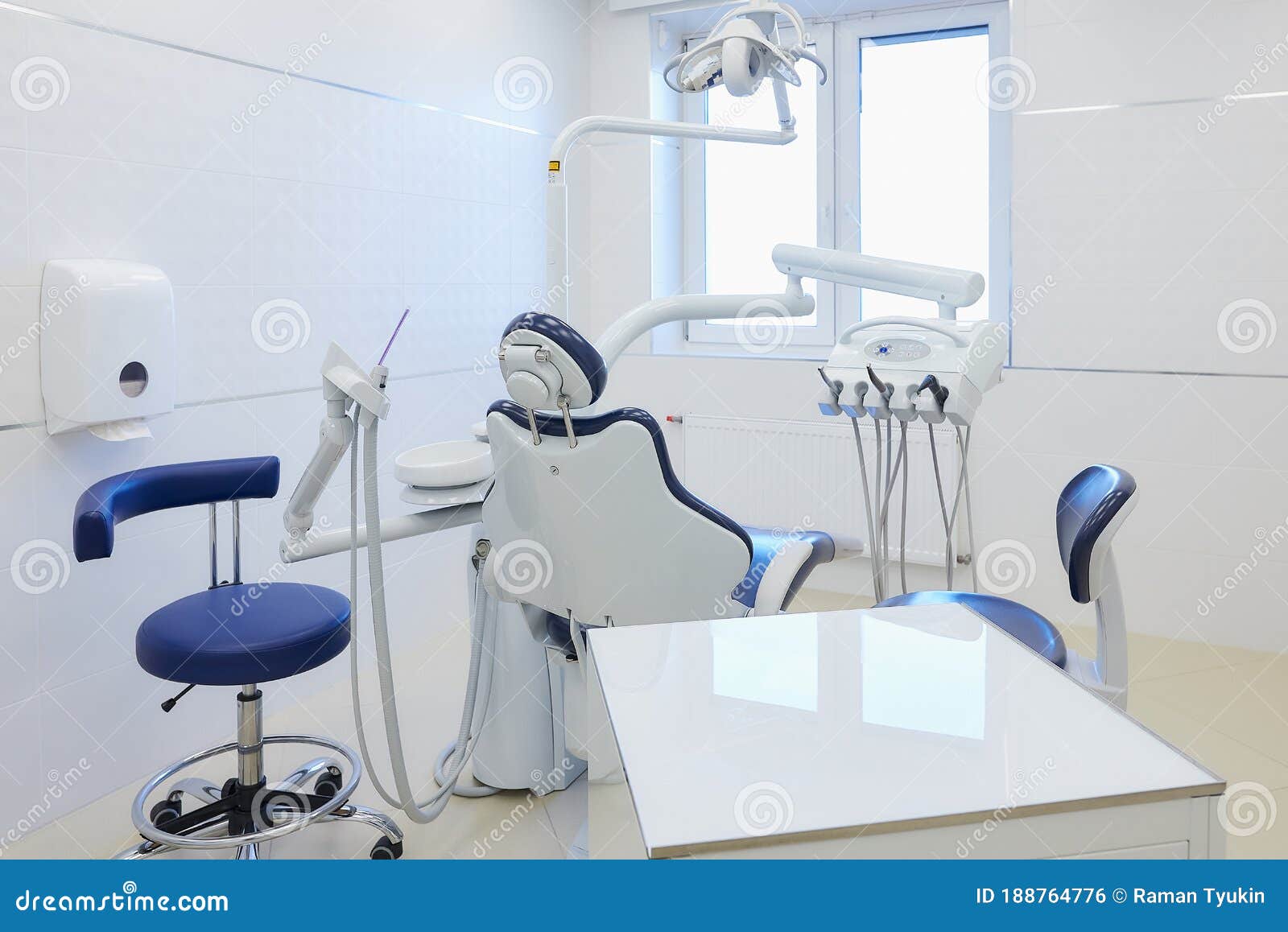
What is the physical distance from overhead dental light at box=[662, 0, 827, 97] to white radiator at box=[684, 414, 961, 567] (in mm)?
1677

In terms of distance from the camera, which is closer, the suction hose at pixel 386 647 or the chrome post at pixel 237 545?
the suction hose at pixel 386 647

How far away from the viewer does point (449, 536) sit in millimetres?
3742

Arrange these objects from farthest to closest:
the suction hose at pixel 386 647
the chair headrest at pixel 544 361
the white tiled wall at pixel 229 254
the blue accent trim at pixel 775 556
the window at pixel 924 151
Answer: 1. the window at pixel 924 151
2. the white tiled wall at pixel 229 254
3. the blue accent trim at pixel 775 556
4. the suction hose at pixel 386 647
5. the chair headrest at pixel 544 361

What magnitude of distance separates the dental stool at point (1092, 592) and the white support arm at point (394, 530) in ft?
2.93

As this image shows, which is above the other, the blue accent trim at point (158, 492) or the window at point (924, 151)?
the window at point (924, 151)

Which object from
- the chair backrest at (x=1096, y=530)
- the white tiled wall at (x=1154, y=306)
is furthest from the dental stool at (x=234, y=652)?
the white tiled wall at (x=1154, y=306)

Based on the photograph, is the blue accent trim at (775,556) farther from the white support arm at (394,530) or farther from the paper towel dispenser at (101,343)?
the paper towel dispenser at (101,343)

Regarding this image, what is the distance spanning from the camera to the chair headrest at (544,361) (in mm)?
1818

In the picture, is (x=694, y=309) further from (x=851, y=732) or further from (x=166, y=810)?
(x=166, y=810)

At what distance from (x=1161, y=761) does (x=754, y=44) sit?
167 cm

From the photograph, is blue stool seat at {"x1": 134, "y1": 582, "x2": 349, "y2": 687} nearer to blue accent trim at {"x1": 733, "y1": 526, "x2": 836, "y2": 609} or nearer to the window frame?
blue accent trim at {"x1": 733, "y1": 526, "x2": 836, "y2": 609}

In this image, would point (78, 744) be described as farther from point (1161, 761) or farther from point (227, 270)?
point (1161, 761)

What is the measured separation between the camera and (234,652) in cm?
196

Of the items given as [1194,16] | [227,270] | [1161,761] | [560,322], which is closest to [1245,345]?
[1194,16]
